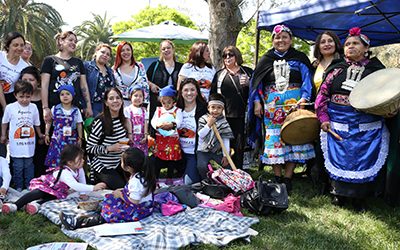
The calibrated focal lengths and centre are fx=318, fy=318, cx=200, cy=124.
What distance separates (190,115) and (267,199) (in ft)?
5.96

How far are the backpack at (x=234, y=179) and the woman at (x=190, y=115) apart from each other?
0.66 m

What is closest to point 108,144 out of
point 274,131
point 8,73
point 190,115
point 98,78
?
point 98,78

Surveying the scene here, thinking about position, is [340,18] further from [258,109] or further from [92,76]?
[92,76]

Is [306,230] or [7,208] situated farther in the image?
[7,208]

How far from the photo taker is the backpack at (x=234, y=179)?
4.05 meters

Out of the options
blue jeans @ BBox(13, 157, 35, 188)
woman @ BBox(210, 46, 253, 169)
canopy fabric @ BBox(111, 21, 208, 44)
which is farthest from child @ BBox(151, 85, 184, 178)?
canopy fabric @ BBox(111, 21, 208, 44)

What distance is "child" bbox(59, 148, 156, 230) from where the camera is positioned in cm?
325

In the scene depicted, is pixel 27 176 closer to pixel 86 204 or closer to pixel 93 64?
pixel 86 204

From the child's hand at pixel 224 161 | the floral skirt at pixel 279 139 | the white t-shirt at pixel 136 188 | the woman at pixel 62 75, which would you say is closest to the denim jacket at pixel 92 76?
the woman at pixel 62 75

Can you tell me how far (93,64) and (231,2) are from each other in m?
3.66

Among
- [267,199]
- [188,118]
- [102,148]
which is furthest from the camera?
[188,118]

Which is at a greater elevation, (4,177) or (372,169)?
(372,169)

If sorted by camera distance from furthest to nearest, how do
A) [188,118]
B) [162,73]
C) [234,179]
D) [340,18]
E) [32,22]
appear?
[32,22] → [340,18] → [162,73] → [188,118] → [234,179]

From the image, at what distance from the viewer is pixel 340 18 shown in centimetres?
647
